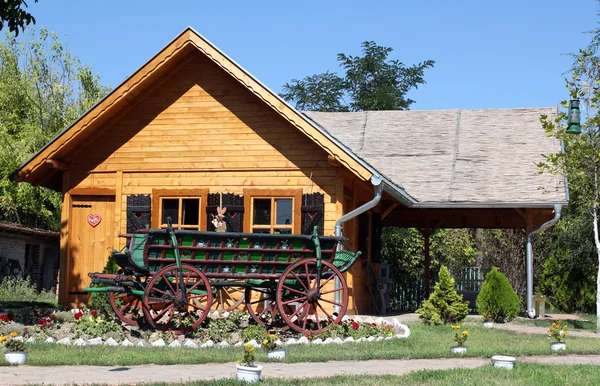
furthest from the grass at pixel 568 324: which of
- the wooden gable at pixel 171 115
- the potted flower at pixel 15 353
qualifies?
the potted flower at pixel 15 353

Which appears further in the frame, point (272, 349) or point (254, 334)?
point (254, 334)

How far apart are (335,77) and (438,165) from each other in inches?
714

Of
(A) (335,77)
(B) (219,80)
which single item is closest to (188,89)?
(B) (219,80)

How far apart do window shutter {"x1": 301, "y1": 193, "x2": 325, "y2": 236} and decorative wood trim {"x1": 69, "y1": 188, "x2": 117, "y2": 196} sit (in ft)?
13.5

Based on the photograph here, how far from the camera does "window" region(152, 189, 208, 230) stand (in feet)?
57.7

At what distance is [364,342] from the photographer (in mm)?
12508

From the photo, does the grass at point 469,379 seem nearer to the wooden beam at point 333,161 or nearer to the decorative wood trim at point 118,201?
the wooden beam at point 333,161

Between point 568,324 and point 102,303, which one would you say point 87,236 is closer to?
point 102,303

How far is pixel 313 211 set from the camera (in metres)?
16.8

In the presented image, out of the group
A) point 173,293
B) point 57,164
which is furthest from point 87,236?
point 173,293

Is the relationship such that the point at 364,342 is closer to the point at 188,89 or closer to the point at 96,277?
the point at 96,277

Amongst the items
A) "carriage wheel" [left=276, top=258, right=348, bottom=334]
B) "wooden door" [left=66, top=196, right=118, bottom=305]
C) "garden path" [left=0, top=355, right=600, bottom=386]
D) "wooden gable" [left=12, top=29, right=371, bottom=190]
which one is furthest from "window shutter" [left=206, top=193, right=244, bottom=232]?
"garden path" [left=0, top=355, right=600, bottom=386]

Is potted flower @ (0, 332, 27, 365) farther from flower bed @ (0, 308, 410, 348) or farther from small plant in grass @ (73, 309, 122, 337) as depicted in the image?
small plant in grass @ (73, 309, 122, 337)

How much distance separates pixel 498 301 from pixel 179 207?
6.76m
